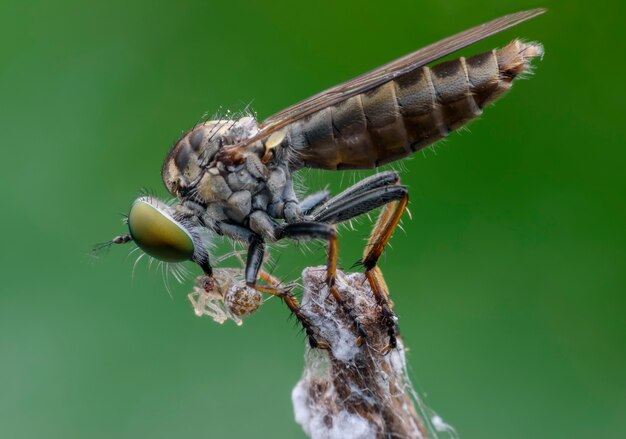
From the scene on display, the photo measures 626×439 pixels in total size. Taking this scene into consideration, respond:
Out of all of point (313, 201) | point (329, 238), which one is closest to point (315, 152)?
point (313, 201)

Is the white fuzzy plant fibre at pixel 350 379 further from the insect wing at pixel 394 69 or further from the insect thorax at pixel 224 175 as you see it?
the insect wing at pixel 394 69

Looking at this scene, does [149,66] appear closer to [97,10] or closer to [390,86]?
[97,10]

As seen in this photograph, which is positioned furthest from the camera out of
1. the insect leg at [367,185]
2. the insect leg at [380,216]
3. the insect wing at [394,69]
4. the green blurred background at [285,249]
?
the green blurred background at [285,249]

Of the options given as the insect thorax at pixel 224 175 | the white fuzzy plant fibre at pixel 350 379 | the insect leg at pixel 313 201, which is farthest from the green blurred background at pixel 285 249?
the white fuzzy plant fibre at pixel 350 379

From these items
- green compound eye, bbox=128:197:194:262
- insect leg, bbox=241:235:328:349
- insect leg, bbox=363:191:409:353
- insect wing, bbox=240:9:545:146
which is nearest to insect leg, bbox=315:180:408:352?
insect leg, bbox=363:191:409:353

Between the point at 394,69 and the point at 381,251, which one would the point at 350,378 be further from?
the point at 394,69
